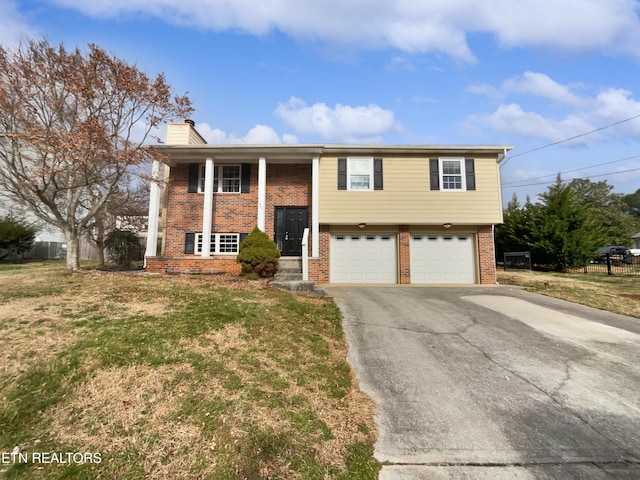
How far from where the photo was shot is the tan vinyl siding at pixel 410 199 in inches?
500

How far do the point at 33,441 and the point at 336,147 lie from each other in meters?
11.8

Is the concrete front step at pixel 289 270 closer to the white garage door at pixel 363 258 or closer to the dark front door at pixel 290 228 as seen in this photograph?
the dark front door at pixel 290 228

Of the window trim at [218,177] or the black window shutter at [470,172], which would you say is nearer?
the black window shutter at [470,172]

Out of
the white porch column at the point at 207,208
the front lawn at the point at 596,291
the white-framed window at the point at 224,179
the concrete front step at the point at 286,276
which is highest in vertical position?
the white-framed window at the point at 224,179

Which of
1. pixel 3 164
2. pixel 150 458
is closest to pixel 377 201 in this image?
pixel 150 458

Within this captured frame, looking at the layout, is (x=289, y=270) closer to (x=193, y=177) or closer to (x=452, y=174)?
(x=193, y=177)

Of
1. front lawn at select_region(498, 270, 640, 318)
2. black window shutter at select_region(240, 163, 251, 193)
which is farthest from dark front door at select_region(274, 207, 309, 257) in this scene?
front lawn at select_region(498, 270, 640, 318)

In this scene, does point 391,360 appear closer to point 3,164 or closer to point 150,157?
point 150,157

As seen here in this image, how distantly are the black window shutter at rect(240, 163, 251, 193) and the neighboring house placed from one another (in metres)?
0.04

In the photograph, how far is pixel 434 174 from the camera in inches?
511

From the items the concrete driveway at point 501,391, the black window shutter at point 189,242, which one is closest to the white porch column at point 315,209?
the black window shutter at point 189,242

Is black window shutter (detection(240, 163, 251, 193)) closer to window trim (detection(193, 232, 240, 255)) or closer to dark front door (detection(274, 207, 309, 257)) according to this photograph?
dark front door (detection(274, 207, 309, 257))

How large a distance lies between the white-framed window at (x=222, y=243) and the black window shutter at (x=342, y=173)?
4567 millimetres

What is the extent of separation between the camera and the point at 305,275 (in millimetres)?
10992
